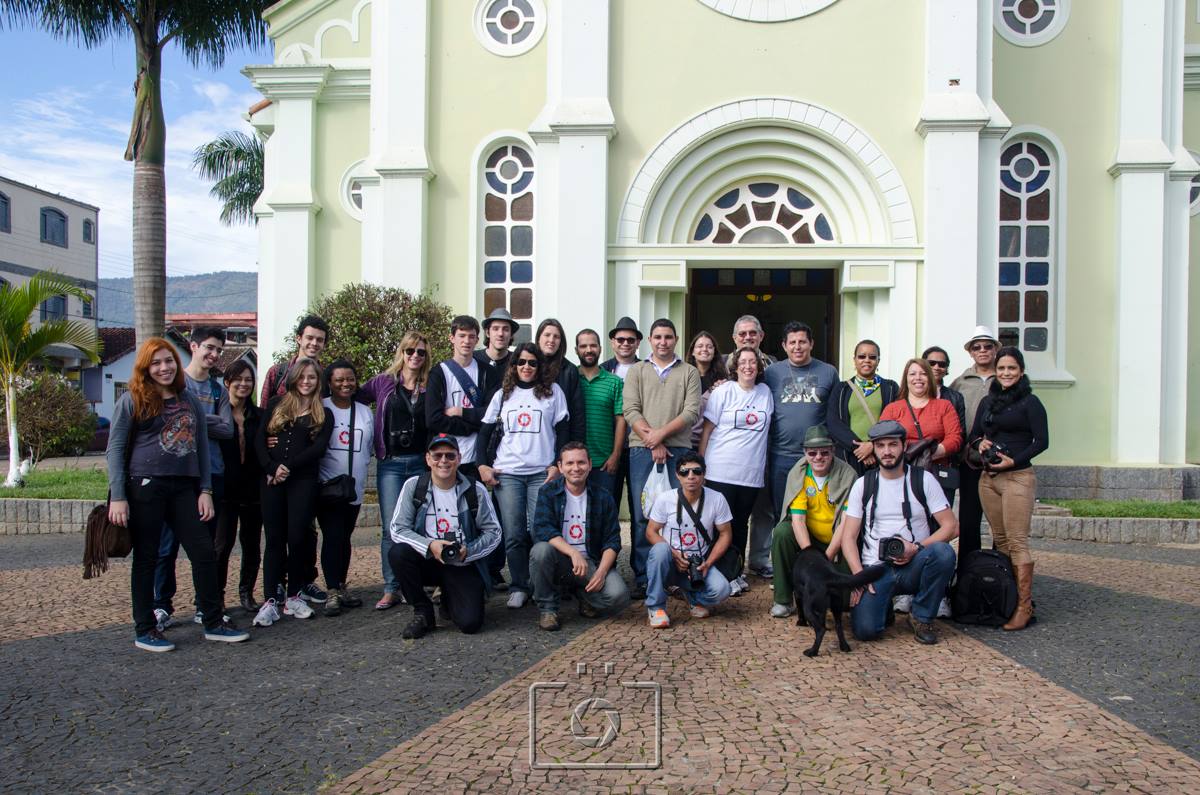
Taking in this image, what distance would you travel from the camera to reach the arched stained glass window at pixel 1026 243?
1275 cm

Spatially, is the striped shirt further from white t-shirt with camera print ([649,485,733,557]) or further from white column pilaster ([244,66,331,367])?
white column pilaster ([244,66,331,367])

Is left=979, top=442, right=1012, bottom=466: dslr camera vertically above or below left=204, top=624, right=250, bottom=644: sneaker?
above

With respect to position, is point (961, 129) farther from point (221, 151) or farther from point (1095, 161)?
point (221, 151)

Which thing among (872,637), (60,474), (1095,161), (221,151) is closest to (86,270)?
(221,151)

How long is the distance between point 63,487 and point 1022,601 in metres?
11.7

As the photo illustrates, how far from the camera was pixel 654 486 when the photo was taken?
22.5 feet

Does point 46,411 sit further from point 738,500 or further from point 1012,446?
point 1012,446

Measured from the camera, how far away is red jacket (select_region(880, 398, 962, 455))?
6473mm

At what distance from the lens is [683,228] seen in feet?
42.0

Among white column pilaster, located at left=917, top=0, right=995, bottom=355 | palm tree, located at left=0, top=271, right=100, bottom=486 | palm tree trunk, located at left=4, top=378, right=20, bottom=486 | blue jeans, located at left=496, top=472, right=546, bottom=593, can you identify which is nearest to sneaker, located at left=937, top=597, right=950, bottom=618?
blue jeans, located at left=496, top=472, right=546, bottom=593

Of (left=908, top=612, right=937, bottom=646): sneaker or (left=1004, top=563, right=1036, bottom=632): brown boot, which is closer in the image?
(left=908, top=612, right=937, bottom=646): sneaker

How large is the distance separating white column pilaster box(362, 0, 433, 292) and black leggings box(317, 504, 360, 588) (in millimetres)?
6686

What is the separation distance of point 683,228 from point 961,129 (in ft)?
11.8

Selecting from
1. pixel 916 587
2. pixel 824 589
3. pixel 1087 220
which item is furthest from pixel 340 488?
pixel 1087 220
